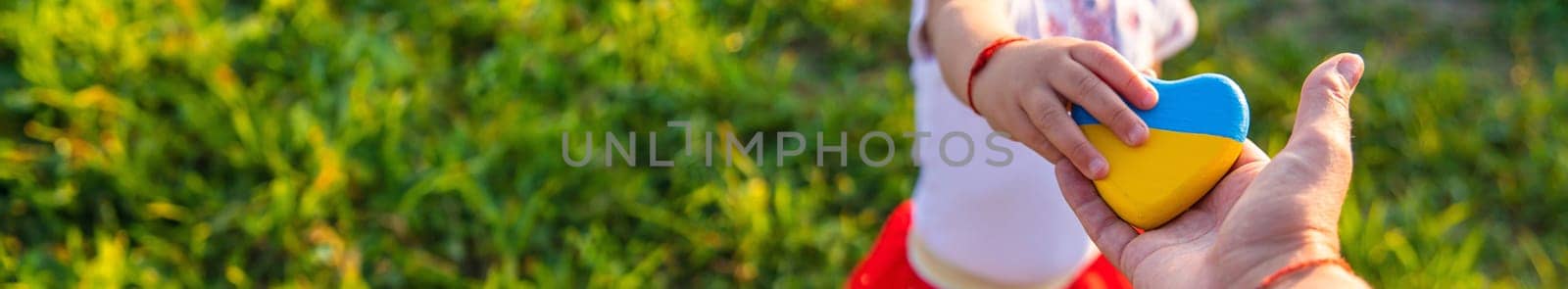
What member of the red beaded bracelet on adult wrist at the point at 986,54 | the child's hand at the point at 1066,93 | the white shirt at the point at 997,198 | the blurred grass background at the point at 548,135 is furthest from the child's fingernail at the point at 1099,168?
the blurred grass background at the point at 548,135

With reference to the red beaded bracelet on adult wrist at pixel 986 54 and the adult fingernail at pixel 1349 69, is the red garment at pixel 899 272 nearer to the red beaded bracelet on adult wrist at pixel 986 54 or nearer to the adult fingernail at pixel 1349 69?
the red beaded bracelet on adult wrist at pixel 986 54

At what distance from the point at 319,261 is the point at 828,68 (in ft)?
2.93

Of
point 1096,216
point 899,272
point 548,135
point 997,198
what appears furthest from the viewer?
point 548,135

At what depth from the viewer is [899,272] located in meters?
1.61

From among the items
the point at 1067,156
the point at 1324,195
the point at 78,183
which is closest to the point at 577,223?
the point at 78,183

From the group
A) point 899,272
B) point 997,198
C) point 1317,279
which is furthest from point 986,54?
point 899,272

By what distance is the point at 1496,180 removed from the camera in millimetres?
1980

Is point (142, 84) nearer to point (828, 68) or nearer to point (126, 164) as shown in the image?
point (126, 164)

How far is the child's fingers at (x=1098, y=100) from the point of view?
94cm

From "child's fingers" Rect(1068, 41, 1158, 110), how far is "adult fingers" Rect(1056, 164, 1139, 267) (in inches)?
4.2

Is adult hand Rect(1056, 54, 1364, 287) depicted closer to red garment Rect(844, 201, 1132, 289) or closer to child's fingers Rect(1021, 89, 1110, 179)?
child's fingers Rect(1021, 89, 1110, 179)

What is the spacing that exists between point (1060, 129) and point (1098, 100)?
4cm

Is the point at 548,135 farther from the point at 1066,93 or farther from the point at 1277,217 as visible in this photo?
the point at 1277,217

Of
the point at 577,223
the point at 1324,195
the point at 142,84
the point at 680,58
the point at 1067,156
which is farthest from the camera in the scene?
the point at 680,58
